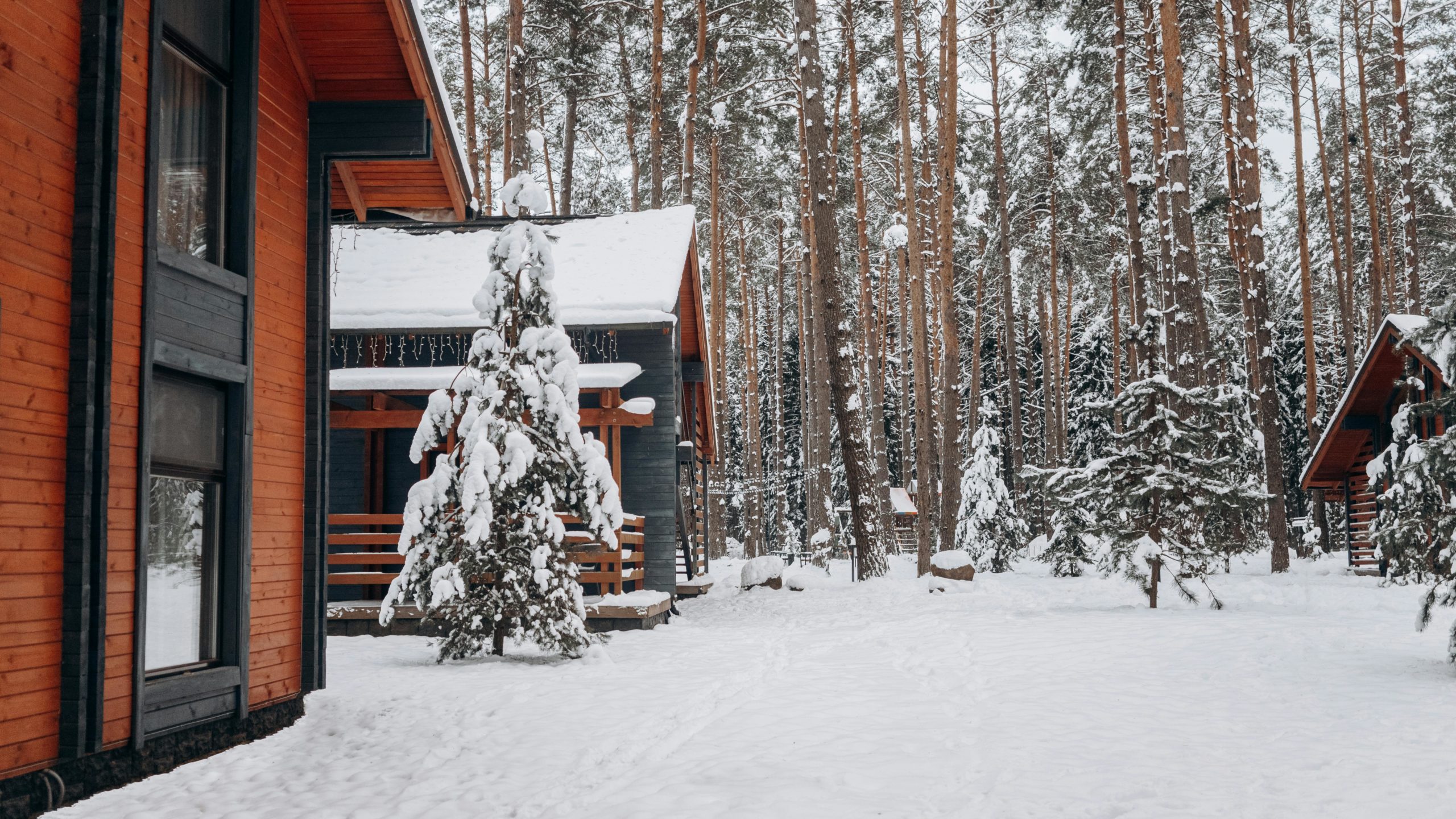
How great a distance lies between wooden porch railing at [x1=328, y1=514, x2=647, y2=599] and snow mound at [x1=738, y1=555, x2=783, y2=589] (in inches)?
171

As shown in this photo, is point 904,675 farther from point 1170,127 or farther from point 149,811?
point 1170,127

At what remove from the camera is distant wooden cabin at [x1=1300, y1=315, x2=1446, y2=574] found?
722 inches

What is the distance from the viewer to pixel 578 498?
1061 cm

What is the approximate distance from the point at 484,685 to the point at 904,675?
3.37 metres

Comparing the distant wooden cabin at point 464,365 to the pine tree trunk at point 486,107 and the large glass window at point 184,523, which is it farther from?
the pine tree trunk at point 486,107

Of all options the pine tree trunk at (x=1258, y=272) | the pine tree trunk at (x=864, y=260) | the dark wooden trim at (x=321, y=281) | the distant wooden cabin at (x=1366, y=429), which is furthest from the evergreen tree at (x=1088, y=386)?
the dark wooden trim at (x=321, y=281)

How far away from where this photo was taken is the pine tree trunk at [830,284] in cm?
1769

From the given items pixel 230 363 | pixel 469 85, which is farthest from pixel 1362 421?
pixel 230 363

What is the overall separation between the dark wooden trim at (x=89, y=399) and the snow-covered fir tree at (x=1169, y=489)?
10783 mm

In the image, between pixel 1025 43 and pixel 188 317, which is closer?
pixel 188 317

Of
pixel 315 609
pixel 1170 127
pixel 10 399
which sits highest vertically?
pixel 1170 127

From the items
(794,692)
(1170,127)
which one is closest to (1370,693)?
(794,692)

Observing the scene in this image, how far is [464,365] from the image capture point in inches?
553

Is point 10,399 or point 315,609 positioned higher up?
point 10,399
